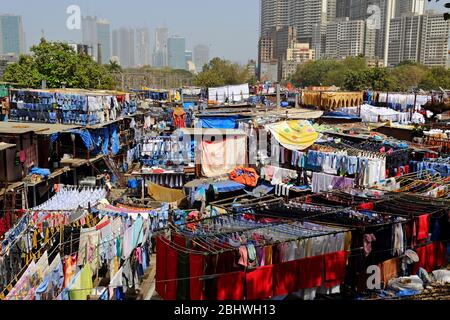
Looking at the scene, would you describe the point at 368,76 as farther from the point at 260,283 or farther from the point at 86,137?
the point at 260,283

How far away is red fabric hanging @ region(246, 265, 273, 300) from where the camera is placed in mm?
7449

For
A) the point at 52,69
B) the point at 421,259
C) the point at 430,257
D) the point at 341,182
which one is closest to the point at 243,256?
the point at 421,259

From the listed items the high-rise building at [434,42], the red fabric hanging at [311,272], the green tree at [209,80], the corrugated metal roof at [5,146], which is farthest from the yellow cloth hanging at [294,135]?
the high-rise building at [434,42]

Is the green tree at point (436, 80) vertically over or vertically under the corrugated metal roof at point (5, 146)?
over

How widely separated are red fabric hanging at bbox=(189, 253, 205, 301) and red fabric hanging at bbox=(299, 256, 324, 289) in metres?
1.64

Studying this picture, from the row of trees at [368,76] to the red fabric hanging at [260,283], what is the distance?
196 feet

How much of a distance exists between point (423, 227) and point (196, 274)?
456cm

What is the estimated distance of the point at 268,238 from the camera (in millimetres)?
7887

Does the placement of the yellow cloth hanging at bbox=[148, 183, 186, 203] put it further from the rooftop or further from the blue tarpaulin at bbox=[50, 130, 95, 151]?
the blue tarpaulin at bbox=[50, 130, 95, 151]

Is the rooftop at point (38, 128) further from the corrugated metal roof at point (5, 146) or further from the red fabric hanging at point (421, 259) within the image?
the red fabric hanging at point (421, 259)

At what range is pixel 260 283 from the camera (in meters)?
7.54

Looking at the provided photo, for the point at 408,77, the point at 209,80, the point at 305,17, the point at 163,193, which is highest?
the point at 305,17

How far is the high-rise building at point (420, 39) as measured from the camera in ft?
368
